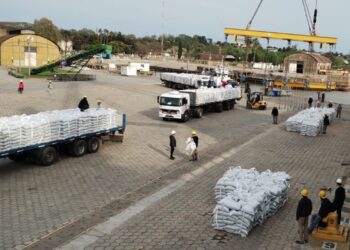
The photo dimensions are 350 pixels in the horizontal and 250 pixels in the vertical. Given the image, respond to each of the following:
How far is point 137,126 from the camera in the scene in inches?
1154

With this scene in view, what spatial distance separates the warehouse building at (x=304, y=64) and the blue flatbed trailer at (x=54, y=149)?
97.6 metres

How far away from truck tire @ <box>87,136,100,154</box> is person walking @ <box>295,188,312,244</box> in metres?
12.0

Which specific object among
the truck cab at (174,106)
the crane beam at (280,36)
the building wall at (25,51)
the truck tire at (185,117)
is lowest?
the truck tire at (185,117)

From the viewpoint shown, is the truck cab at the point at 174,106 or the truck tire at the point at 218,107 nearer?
the truck cab at the point at 174,106

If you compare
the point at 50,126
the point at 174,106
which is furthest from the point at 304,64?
the point at 50,126

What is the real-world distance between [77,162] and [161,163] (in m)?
3.89

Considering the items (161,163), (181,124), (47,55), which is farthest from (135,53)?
(161,163)

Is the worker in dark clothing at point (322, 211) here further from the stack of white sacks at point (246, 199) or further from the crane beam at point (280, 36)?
the crane beam at point (280, 36)

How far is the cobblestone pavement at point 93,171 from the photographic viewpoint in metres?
13.0

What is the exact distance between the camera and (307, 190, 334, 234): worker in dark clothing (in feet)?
38.4

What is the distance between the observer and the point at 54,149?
742 inches

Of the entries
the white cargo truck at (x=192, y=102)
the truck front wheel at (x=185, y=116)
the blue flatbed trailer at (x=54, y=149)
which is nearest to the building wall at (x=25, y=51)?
the white cargo truck at (x=192, y=102)

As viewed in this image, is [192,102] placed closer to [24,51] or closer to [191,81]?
[191,81]

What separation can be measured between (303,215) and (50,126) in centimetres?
1142
